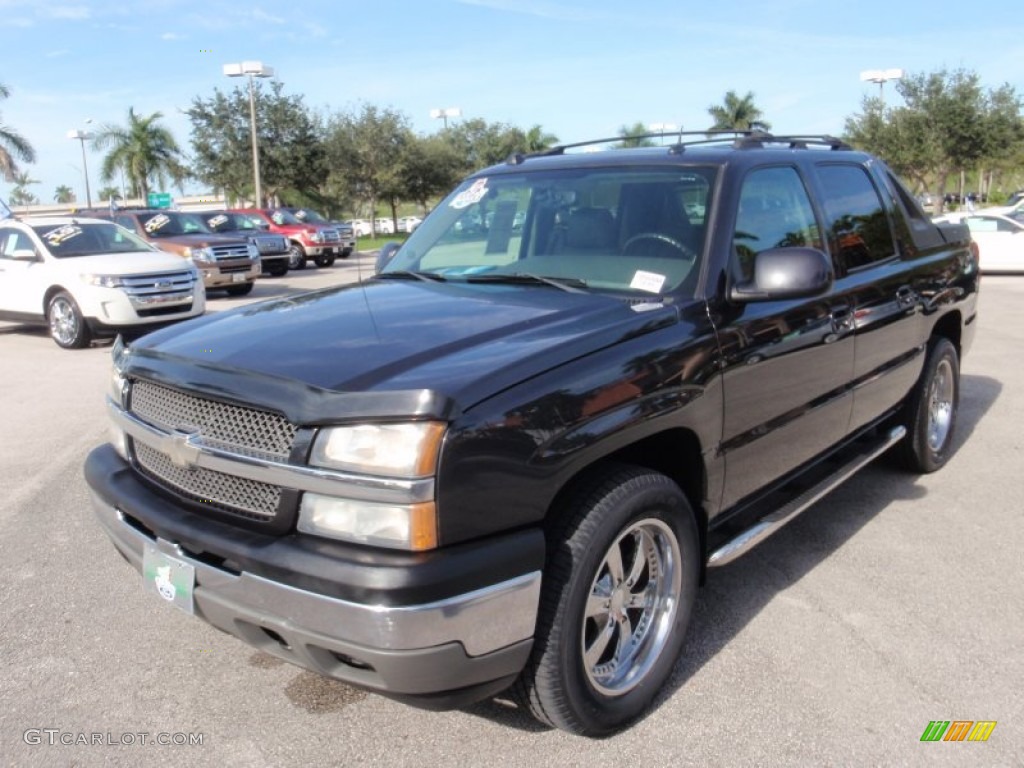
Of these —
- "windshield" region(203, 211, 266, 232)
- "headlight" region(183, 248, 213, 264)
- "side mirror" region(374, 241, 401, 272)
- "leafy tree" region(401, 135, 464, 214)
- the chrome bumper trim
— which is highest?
"leafy tree" region(401, 135, 464, 214)

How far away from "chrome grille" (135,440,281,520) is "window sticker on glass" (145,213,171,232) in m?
16.0

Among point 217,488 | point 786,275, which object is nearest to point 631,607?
point 786,275

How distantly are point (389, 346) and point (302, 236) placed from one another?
22648 millimetres

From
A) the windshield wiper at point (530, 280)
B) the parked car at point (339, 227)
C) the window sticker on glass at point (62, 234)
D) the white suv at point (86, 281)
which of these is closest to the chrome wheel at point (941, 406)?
the windshield wiper at point (530, 280)

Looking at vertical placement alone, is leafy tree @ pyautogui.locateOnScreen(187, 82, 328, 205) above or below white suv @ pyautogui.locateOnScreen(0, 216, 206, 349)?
above

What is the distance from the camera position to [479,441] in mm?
2318

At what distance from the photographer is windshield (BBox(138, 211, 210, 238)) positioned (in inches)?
689

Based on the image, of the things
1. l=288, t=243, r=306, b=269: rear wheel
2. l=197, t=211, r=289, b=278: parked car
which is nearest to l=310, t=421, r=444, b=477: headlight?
l=197, t=211, r=289, b=278: parked car

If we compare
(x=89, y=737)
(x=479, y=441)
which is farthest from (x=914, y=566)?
(x=89, y=737)

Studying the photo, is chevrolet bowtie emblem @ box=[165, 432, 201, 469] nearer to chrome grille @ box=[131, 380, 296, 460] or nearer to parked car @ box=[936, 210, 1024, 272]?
chrome grille @ box=[131, 380, 296, 460]

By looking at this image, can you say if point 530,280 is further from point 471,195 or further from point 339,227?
point 339,227

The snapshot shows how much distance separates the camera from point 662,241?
347cm

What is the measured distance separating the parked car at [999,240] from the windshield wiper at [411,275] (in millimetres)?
17003

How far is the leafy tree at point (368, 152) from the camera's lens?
41750mm
